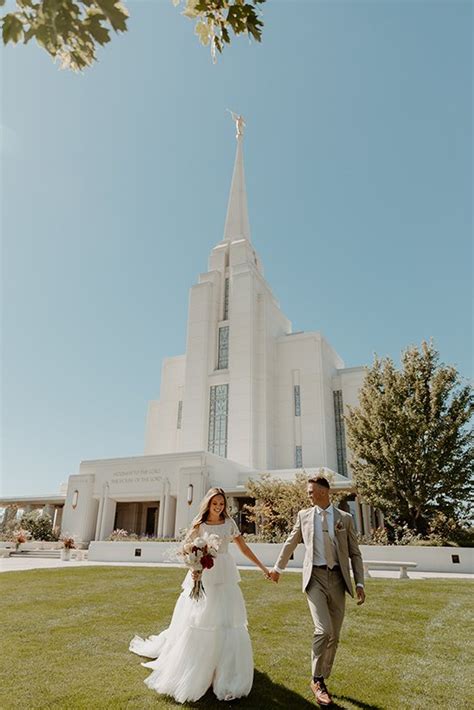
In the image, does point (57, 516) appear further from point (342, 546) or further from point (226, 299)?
point (342, 546)

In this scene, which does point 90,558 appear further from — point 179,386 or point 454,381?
point 179,386

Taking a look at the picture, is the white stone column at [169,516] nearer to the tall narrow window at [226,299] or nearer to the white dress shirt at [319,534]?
the tall narrow window at [226,299]

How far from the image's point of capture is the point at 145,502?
28.6 metres

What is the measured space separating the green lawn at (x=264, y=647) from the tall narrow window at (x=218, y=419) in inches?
889

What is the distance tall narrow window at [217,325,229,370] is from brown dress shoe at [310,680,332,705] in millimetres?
31866

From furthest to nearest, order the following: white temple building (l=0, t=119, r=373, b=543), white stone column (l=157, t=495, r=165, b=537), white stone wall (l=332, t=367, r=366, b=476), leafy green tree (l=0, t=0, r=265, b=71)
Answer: white stone wall (l=332, t=367, r=366, b=476)
white temple building (l=0, t=119, r=373, b=543)
white stone column (l=157, t=495, r=165, b=537)
leafy green tree (l=0, t=0, r=265, b=71)

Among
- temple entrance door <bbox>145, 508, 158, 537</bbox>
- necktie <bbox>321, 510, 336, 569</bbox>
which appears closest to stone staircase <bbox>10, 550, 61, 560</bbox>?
temple entrance door <bbox>145, 508, 158, 537</bbox>

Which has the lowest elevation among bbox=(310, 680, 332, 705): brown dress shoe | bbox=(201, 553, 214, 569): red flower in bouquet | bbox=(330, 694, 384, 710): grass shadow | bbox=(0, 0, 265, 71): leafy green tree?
bbox=(330, 694, 384, 710): grass shadow

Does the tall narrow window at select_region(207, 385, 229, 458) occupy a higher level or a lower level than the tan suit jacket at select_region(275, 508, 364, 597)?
higher

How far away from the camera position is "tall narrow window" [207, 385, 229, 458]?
32906 mm

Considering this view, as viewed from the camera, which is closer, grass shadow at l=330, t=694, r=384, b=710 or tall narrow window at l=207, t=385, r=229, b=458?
grass shadow at l=330, t=694, r=384, b=710

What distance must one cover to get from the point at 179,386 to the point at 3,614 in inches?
1249

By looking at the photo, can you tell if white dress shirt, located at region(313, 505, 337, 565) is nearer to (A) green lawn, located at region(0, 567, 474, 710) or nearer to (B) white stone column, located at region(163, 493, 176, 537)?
(A) green lawn, located at region(0, 567, 474, 710)

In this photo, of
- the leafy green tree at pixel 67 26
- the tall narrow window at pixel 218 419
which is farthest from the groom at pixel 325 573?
the tall narrow window at pixel 218 419
